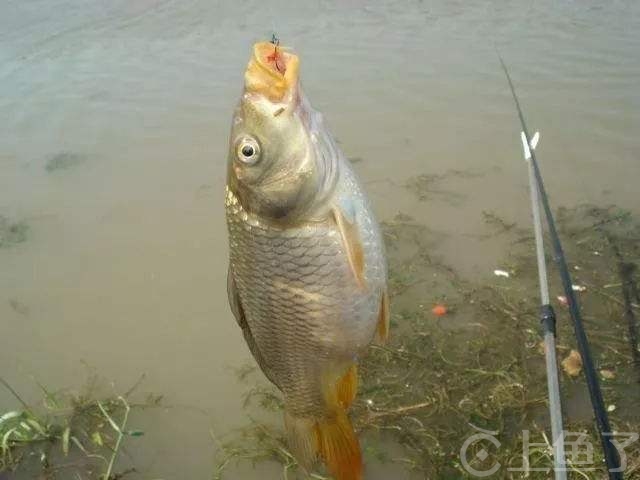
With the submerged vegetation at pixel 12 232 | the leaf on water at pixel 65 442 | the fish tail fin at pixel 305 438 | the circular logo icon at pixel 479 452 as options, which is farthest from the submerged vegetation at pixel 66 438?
the submerged vegetation at pixel 12 232

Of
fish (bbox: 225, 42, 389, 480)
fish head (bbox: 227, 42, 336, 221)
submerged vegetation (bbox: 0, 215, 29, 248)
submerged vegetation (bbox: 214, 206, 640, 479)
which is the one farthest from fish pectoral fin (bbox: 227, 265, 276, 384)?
submerged vegetation (bbox: 0, 215, 29, 248)

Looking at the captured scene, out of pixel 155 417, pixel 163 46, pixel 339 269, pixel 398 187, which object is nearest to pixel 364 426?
pixel 155 417

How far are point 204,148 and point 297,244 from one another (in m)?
4.64

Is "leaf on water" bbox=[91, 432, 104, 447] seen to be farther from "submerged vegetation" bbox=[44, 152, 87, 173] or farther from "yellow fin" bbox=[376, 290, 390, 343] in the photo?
"submerged vegetation" bbox=[44, 152, 87, 173]

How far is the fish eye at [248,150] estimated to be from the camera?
1.53m

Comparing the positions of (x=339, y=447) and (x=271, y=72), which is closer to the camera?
(x=271, y=72)

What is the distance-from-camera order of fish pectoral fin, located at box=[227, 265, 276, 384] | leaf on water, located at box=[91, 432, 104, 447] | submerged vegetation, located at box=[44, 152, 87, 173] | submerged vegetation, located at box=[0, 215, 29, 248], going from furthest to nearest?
submerged vegetation, located at box=[44, 152, 87, 173]
submerged vegetation, located at box=[0, 215, 29, 248]
leaf on water, located at box=[91, 432, 104, 447]
fish pectoral fin, located at box=[227, 265, 276, 384]

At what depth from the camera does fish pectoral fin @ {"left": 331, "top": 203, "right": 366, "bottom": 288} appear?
1606mm

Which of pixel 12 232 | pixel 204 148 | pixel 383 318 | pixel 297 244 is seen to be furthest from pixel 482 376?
pixel 12 232

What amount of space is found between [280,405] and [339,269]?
1981mm

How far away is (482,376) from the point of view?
3.37 meters

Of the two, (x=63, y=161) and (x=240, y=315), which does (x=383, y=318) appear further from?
(x=63, y=161)

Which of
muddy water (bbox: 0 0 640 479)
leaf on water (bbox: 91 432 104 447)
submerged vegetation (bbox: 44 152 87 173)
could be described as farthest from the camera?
submerged vegetation (bbox: 44 152 87 173)

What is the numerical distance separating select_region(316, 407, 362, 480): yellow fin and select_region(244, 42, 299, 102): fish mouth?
1.08m
